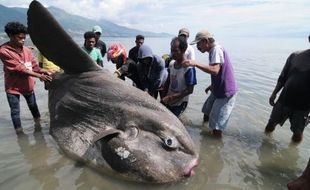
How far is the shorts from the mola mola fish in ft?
9.06

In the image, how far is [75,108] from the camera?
6.24 metres

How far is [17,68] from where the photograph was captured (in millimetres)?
6961

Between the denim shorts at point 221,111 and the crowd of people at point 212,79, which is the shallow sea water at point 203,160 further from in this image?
the denim shorts at point 221,111

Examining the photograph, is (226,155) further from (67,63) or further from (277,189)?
(67,63)

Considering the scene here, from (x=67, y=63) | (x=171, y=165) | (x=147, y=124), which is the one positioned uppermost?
(x=67, y=63)

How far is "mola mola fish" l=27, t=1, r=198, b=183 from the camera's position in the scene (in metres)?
4.92

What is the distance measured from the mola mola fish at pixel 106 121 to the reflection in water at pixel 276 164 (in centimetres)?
160

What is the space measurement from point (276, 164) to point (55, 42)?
4.46 meters

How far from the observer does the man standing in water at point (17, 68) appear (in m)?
6.89

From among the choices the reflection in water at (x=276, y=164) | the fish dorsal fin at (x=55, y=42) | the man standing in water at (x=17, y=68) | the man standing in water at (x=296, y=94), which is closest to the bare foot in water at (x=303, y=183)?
the reflection in water at (x=276, y=164)

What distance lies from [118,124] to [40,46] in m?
2.13

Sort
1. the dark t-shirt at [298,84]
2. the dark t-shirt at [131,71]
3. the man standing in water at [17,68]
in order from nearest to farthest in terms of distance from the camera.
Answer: the dark t-shirt at [298,84], the man standing in water at [17,68], the dark t-shirt at [131,71]

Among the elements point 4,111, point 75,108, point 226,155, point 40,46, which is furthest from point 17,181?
point 4,111

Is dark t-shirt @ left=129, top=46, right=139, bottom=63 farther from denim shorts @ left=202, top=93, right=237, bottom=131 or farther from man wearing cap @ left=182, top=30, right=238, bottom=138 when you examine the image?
denim shorts @ left=202, top=93, right=237, bottom=131
